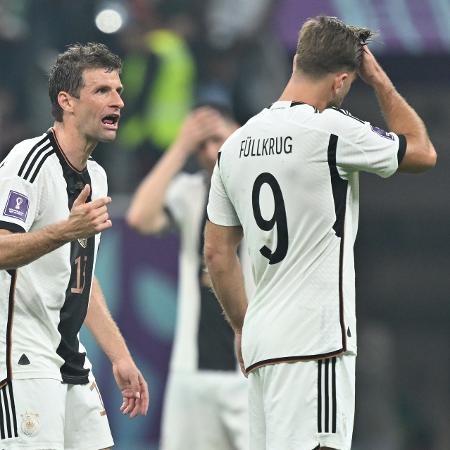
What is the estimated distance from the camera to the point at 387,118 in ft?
17.9

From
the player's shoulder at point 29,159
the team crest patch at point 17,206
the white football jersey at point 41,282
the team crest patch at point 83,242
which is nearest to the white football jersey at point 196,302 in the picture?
the team crest patch at point 83,242

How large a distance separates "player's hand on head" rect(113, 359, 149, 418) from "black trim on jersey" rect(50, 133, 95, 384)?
22 cm

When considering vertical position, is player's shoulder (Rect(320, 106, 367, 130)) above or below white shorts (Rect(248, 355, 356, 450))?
above

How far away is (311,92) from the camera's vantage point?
17.5 feet

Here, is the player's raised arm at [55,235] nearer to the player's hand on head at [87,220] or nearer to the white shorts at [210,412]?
the player's hand on head at [87,220]

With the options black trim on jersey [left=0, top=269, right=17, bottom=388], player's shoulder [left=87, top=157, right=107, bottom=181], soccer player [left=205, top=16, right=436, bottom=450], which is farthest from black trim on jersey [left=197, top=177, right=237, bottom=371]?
black trim on jersey [left=0, top=269, right=17, bottom=388]

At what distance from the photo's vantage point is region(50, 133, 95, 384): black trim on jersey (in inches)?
218

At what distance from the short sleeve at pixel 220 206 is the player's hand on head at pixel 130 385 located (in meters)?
0.76

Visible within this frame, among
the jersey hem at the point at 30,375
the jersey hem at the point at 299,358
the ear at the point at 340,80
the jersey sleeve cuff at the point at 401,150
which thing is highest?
the ear at the point at 340,80

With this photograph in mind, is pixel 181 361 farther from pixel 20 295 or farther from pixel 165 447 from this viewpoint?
pixel 20 295

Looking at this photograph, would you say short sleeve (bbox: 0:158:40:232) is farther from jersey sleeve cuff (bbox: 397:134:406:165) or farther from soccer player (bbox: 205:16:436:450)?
jersey sleeve cuff (bbox: 397:134:406:165)

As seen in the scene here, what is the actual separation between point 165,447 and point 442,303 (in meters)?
5.62

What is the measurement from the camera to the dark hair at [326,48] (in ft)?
17.3

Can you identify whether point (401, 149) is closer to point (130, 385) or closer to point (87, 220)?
point (87, 220)
